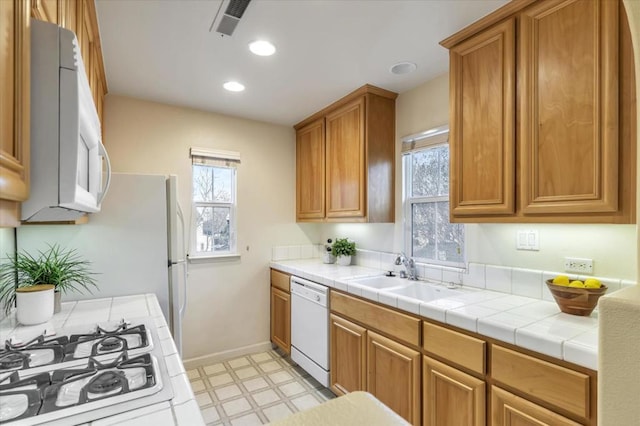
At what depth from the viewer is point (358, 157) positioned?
2781mm

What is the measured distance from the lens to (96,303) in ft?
6.37

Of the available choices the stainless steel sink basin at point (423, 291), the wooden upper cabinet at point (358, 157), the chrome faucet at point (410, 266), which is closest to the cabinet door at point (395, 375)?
the stainless steel sink basin at point (423, 291)

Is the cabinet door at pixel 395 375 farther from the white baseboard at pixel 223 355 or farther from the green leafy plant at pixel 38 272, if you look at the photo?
the green leafy plant at pixel 38 272

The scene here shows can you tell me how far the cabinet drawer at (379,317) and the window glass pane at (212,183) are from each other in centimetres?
161

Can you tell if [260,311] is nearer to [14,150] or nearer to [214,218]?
[214,218]

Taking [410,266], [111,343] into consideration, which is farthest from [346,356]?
[111,343]

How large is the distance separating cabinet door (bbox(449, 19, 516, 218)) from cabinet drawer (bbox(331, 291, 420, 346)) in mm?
683

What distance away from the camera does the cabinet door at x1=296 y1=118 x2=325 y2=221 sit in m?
3.32

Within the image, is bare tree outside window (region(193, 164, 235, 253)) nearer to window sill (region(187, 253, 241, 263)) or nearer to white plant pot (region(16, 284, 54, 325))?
window sill (region(187, 253, 241, 263))

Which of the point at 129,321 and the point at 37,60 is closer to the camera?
the point at 37,60

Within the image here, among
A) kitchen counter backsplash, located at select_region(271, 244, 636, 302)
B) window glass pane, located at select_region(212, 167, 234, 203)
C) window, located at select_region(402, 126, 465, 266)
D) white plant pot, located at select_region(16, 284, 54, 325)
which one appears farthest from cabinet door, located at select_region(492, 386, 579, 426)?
window glass pane, located at select_region(212, 167, 234, 203)

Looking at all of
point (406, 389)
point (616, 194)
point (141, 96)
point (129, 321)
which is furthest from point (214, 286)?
point (616, 194)

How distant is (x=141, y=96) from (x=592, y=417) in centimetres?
351

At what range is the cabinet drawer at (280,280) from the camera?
319 centimetres
